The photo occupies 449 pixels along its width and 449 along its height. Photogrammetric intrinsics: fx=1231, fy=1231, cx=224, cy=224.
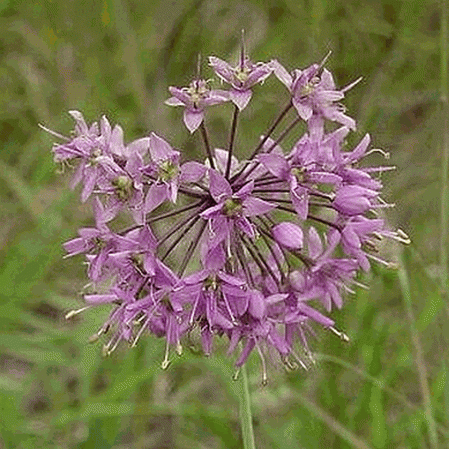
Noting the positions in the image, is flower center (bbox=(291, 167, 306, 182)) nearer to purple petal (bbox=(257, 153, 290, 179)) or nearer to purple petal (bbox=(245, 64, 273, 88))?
purple petal (bbox=(257, 153, 290, 179))

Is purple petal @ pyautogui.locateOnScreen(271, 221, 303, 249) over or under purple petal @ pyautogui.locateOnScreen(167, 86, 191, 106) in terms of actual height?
under

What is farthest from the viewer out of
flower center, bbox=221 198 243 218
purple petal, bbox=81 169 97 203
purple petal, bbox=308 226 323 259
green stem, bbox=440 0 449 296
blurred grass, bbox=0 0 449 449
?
blurred grass, bbox=0 0 449 449

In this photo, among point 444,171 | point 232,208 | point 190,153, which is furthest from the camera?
point 190,153

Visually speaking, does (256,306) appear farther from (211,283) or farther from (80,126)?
(80,126)

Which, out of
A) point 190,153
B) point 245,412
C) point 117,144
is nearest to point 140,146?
point 117,144

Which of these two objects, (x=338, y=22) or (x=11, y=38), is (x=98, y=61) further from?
(x=338, y=22)

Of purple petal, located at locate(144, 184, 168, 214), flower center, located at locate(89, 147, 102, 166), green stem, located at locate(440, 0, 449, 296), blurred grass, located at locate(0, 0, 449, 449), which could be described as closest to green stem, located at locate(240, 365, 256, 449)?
purple petal, located at locate(144, 184, 168, 214)

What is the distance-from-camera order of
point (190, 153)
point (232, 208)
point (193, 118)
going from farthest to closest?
point (190, 153), point (193, 118), point (232, 208)

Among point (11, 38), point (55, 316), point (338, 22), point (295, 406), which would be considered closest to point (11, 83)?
point (11, 38)
